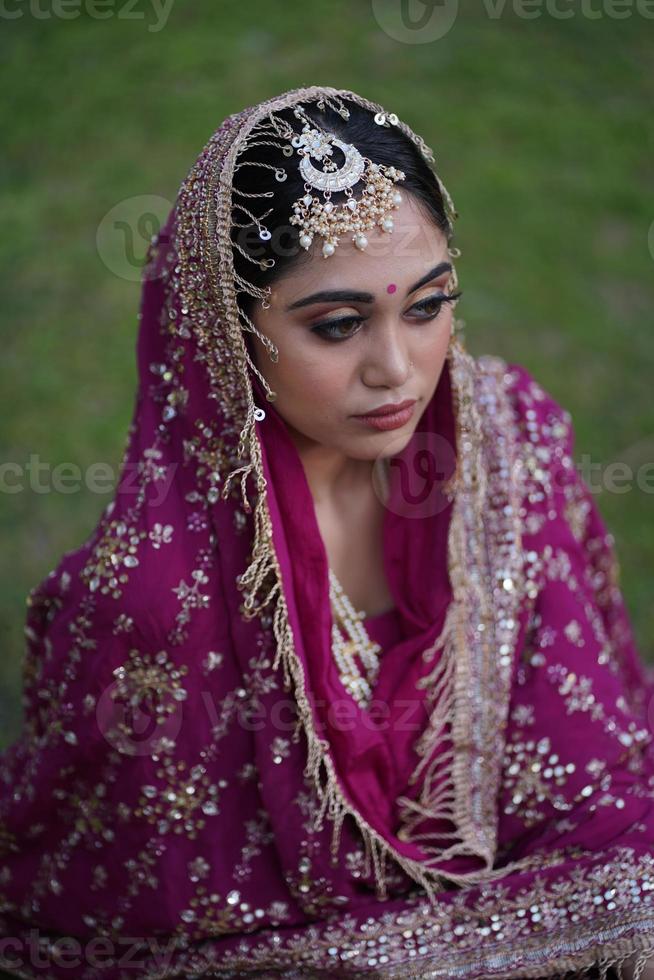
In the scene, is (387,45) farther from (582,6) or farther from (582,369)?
(582,369)

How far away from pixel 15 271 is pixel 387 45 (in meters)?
2.66

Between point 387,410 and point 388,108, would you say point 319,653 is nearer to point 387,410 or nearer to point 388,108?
point 387,410

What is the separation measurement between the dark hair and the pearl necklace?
654mm

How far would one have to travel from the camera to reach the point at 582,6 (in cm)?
615

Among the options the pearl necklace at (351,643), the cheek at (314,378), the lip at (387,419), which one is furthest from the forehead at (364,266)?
the pearl necklace at (351,643)

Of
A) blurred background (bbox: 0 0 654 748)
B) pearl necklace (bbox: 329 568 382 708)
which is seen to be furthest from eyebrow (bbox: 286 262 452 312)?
blurred background (bbox: 0 0 654 748)

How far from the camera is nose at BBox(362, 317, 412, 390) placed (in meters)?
1.86

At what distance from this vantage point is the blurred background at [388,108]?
12.9 ft

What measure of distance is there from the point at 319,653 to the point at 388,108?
4337 millimetres

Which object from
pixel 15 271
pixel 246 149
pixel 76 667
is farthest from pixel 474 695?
pixel 15 271

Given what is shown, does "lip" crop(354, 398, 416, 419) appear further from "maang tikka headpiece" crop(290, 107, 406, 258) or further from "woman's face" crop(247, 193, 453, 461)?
"maang tikka headpiece" crop(290, 107, 406, 258)

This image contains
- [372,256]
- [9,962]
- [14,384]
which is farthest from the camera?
[14,384]

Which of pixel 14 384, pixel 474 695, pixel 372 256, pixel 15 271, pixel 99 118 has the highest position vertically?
pixel 99 118

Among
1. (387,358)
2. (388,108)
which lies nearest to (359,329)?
(387,358)
